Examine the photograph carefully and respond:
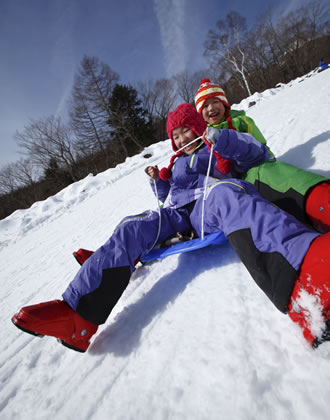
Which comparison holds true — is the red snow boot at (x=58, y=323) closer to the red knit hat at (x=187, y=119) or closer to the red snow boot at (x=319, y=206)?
the red snow boot at (x=319, y=206)

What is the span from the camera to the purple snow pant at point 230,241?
27.7 inches

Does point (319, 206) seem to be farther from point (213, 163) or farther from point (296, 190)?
→ point (213, 163)

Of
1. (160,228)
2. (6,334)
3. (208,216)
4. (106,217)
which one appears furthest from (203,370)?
(106,217)

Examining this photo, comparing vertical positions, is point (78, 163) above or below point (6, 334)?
above

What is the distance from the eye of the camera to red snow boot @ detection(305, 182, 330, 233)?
3.35ft

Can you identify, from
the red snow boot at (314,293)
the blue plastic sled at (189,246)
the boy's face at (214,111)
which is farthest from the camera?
the boy's face at (214,111)

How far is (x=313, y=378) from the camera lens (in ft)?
1.84

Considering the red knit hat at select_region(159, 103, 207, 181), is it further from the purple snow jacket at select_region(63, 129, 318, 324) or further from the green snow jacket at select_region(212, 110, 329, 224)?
the green snow jacket at select_region(212, 110, 329, 224)

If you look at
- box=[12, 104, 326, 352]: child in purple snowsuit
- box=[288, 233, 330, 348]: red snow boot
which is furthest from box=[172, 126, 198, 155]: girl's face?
box=[288, 233, 330, 348]: red snow boot

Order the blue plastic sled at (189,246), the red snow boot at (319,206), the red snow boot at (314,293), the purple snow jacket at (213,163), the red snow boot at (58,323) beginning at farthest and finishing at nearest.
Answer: the purple snow jacket at (213,163) < the blue plastic sled at (189,246) < the red snow boot at (319,206) < the red snow boot at (58,323) < the red snow boot at (314,293)

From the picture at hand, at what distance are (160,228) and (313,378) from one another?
1002 millimetres

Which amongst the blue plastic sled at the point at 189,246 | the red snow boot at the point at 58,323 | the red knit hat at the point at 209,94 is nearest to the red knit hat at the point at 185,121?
the red knit hat at the point at 209,94

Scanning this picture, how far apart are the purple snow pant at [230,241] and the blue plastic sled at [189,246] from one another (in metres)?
0.06

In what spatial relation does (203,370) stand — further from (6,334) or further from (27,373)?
(6,334)
